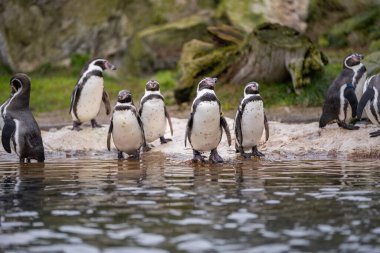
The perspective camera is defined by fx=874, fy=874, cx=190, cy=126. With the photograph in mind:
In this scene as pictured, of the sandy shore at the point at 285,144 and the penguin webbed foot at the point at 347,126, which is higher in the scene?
the penguin webbed foot at the point at 347,126

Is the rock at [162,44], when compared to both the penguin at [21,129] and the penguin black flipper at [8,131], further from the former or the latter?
the penguin black flipper at [8,131]

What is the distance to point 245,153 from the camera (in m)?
11.3

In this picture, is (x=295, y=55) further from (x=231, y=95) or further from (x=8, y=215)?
(x=8, y=215)

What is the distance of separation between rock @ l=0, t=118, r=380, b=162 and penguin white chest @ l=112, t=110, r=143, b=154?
1.91 ft

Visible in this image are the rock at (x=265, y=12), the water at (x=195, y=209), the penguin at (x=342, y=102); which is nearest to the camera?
the water at (x=195, y=209)

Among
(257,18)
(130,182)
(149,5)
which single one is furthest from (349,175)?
(149,5)

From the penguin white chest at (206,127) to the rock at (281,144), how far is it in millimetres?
476

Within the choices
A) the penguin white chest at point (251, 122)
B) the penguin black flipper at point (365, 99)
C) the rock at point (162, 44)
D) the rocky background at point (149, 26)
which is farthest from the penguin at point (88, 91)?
the rock at point (162, 44)

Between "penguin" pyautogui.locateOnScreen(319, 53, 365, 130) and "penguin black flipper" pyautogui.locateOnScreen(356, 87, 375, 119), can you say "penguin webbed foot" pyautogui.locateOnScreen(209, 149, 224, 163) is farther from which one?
"penguin" pyautogui.locateOnScreen(319, 53, 365, 130)

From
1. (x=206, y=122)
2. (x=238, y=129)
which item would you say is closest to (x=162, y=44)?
(x=238, y=129)

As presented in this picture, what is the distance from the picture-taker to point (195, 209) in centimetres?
706

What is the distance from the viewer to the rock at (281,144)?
37.0 feet

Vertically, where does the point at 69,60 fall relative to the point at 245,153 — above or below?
above

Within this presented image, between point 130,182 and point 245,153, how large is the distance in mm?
2823
